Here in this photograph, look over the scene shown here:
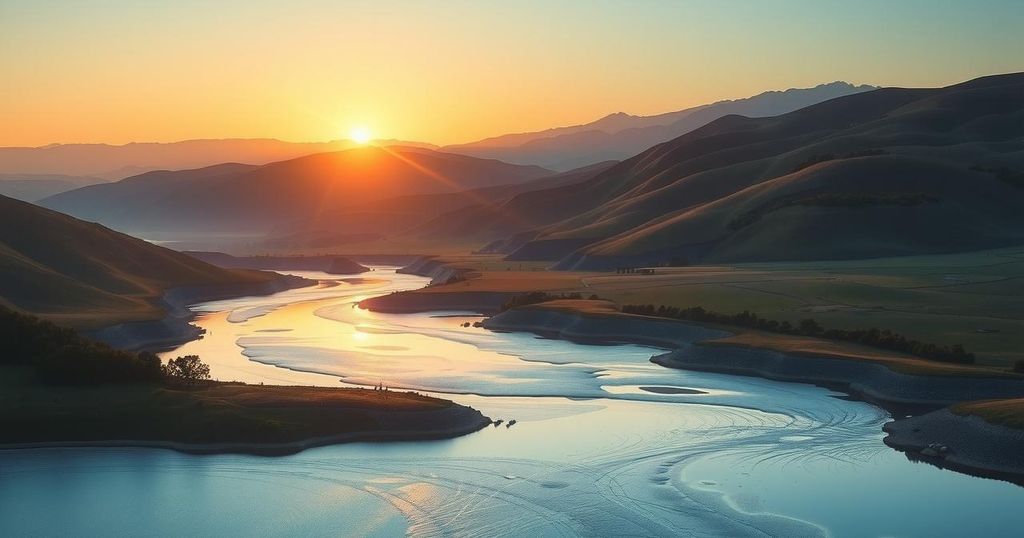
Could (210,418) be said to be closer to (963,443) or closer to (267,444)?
(267,444)

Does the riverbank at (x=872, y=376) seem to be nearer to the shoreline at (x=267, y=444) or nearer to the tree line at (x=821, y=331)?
the tree line at (x=821, y=331)

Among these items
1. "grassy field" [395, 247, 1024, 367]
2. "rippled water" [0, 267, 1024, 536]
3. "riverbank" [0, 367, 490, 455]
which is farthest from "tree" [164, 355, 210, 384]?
"grassy field" [395, 247, 1024, 367]

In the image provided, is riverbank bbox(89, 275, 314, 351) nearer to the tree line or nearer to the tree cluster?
the tree cluster

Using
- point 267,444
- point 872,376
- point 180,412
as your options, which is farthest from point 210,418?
point 872,376

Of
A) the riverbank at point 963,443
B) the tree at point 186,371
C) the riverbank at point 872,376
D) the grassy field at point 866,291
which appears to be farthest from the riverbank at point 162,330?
the riverbank at point 963,443

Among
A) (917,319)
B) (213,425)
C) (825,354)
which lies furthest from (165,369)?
(917,319)

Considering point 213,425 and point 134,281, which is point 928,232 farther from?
point 213,425
